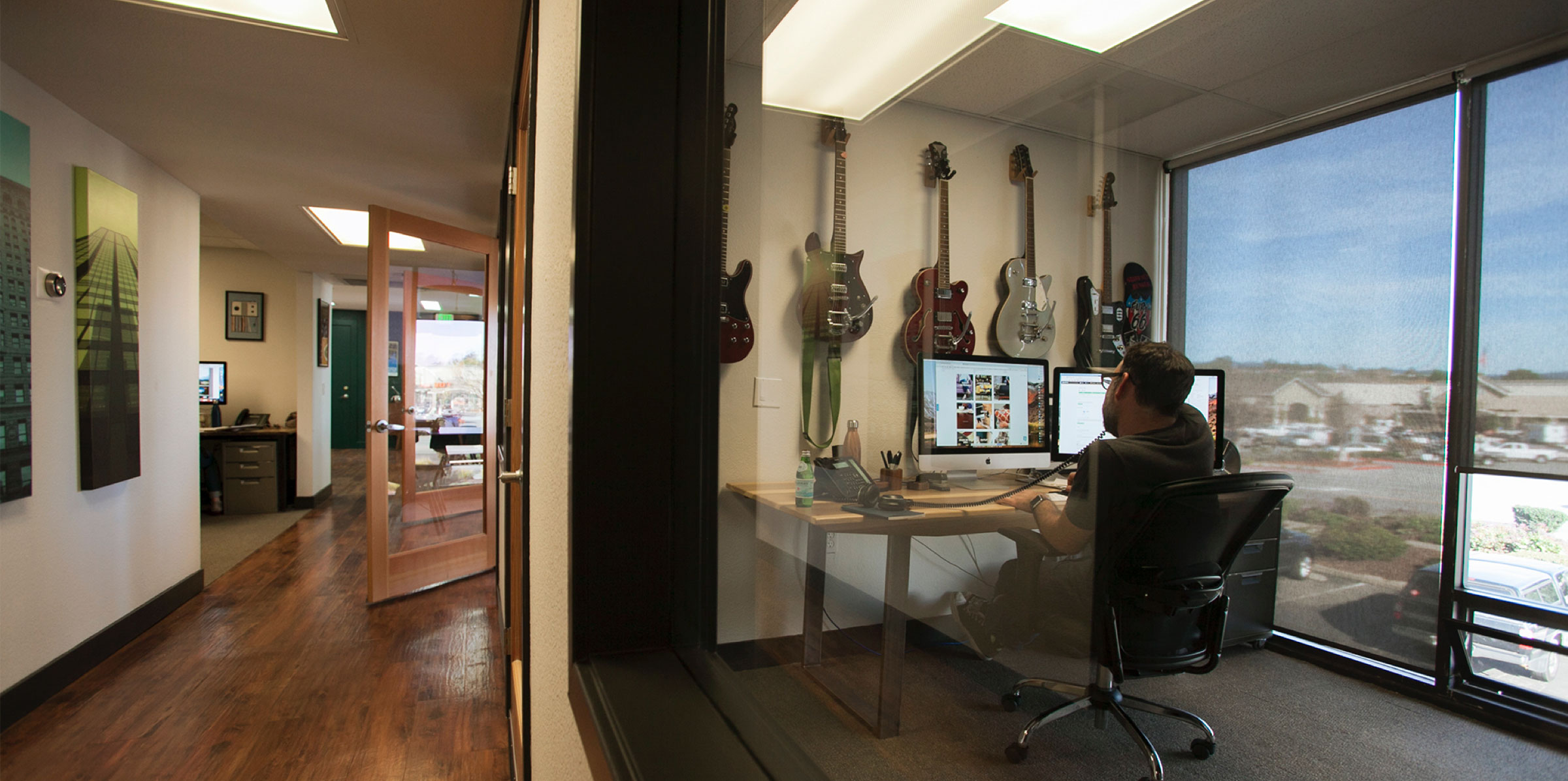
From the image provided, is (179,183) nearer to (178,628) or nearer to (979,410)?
(178,628)

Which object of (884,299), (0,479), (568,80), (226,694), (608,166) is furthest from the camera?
(226,694)

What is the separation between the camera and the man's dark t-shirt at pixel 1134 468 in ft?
0.91

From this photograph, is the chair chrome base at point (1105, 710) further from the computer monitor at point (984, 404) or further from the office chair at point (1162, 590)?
the computer monitor at point (984, 404)

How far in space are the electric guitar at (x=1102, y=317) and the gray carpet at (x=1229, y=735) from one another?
0.12 meters

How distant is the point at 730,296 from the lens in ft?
2.38

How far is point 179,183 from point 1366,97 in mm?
4662

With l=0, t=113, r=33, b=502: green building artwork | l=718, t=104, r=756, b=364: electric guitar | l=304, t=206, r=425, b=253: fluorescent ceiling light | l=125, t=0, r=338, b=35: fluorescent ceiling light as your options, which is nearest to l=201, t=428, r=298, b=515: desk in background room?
l=304, t=206, r=425, b=253: fluorescent ceiling light

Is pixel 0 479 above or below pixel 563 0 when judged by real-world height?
below

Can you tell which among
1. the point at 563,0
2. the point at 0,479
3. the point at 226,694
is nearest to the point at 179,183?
the point at 0,479

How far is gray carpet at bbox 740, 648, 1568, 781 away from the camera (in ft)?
0.65

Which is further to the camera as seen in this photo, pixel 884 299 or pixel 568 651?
pixel 568 651

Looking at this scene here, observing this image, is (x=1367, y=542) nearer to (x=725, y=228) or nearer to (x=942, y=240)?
(x=942, y=240)

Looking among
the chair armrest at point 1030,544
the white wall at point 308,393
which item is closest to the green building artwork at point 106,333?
the white wall at point 308,393

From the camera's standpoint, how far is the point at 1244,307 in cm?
25
